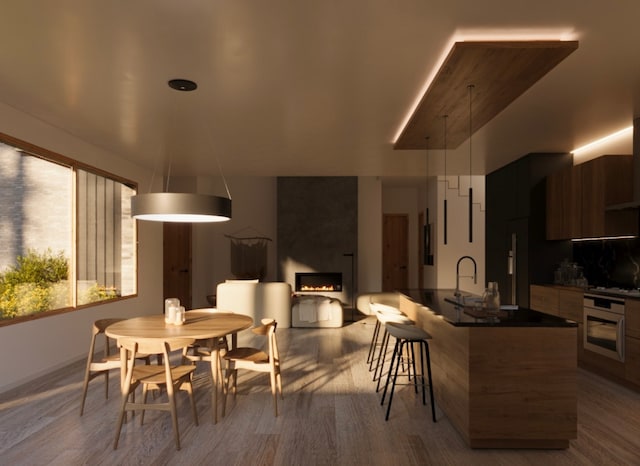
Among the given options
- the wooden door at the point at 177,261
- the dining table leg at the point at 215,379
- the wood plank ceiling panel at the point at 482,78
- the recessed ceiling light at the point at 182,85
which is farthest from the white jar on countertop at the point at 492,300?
the wooden door at the point at 177,261

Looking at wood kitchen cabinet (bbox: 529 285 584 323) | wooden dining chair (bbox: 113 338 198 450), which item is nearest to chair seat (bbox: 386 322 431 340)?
wooden dining chair (bbox: 113 338 198 450)

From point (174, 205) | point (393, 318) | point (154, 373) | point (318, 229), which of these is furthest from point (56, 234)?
point (318, 229)

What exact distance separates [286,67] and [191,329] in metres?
2.00

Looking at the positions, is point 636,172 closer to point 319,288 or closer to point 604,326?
point 604,326

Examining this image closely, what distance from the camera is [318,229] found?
8.99 m

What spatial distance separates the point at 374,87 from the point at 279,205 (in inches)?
223

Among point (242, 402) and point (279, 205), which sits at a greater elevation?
point (279, 205)

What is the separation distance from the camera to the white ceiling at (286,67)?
7.93 feet

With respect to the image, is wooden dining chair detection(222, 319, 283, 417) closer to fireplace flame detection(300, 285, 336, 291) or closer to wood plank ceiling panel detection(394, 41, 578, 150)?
wood plank ceiling panel detection(394, 41, 578, 150)

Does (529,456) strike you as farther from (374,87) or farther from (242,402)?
(374,87)

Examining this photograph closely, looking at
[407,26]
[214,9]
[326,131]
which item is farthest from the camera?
[326,131]

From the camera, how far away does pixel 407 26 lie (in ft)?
8.40

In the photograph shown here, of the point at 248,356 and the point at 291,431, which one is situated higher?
the point at 248,356

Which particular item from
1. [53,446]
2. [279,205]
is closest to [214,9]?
[53,446]
